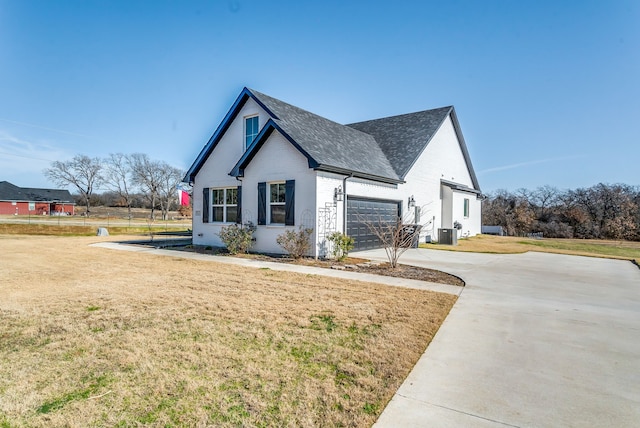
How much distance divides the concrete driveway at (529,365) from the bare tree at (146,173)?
68.4m

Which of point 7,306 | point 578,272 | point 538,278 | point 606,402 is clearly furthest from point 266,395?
point 578,272

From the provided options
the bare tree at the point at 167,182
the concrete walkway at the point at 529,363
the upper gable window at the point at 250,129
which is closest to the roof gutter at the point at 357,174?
the upper gable window at the point at 250,129

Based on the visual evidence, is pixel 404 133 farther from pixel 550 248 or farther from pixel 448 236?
pixel 550 248

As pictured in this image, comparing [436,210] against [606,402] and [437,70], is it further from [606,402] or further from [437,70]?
[606,402]

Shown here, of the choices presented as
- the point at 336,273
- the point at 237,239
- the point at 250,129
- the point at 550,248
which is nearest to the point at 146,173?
the point at 250,129

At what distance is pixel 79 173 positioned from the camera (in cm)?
6406

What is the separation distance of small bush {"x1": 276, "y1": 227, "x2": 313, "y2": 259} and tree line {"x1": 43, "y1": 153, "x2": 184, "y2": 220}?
5867cm

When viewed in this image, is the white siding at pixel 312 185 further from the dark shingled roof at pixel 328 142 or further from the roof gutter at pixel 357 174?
the dark shingled roof at pixel 328 142

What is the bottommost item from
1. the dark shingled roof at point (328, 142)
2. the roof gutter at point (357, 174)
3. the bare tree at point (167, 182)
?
the roof gutter at point (357, 174)

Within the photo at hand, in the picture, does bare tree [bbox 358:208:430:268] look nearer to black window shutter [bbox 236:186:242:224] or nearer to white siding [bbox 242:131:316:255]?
white siding [bbox 242:131:316:255]

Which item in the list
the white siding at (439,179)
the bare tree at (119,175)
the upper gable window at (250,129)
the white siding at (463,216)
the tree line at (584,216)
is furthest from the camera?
the bare tree at (119,175)

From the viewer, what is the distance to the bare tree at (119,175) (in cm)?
6506

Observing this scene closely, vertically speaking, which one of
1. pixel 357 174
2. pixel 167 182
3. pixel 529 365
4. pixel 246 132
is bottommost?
pixel 529 365

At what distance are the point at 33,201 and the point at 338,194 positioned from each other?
77.1m
